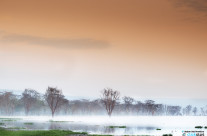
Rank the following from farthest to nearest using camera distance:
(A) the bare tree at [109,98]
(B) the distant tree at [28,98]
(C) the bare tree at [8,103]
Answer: (C) the bare tree at [8,103] → (B) the distant tree at [28,98] → (A) the bare tree at [109,98]

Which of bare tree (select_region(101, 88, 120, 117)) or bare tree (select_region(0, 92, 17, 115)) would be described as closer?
bare tree (select_region(101, 88, 120, 117))

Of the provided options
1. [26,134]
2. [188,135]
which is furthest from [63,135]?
[188,135]

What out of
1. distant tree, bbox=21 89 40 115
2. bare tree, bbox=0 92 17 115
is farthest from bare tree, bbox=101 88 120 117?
bare tree, bbox=0 92 17 115

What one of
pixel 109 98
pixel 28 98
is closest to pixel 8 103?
pixel 28 98

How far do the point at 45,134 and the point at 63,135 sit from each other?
2559mm

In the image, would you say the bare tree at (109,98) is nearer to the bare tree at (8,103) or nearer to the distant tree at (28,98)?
the distant tree at (28,98)

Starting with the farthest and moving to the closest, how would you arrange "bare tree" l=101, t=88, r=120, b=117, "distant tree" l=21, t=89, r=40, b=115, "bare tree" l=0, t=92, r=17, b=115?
"bare tree" l=0, t=92, r=17, b=115
"distant tree" l=21, t=89, r=40, b=115
"bare tree" l=101, t=88, r=120, b=117

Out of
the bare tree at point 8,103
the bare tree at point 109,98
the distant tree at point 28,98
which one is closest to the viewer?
the bare tree at point 109,98

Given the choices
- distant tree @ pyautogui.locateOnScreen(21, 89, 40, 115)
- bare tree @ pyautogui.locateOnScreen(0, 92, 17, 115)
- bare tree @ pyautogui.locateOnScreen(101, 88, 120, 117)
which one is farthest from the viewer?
bare tree @ pyautogui.locateOnScreen(0, 92, 17, 115)

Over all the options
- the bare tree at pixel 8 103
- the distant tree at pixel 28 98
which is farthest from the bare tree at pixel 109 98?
the bare tree at pixel 8 103

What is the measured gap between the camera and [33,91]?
183750 mm

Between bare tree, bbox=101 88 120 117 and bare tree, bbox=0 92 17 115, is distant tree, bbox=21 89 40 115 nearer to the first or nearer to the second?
bare tree, bbox=0 92 17 115

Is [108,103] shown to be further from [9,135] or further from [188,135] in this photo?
[188,135]

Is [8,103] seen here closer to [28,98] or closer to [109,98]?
[28,98]
